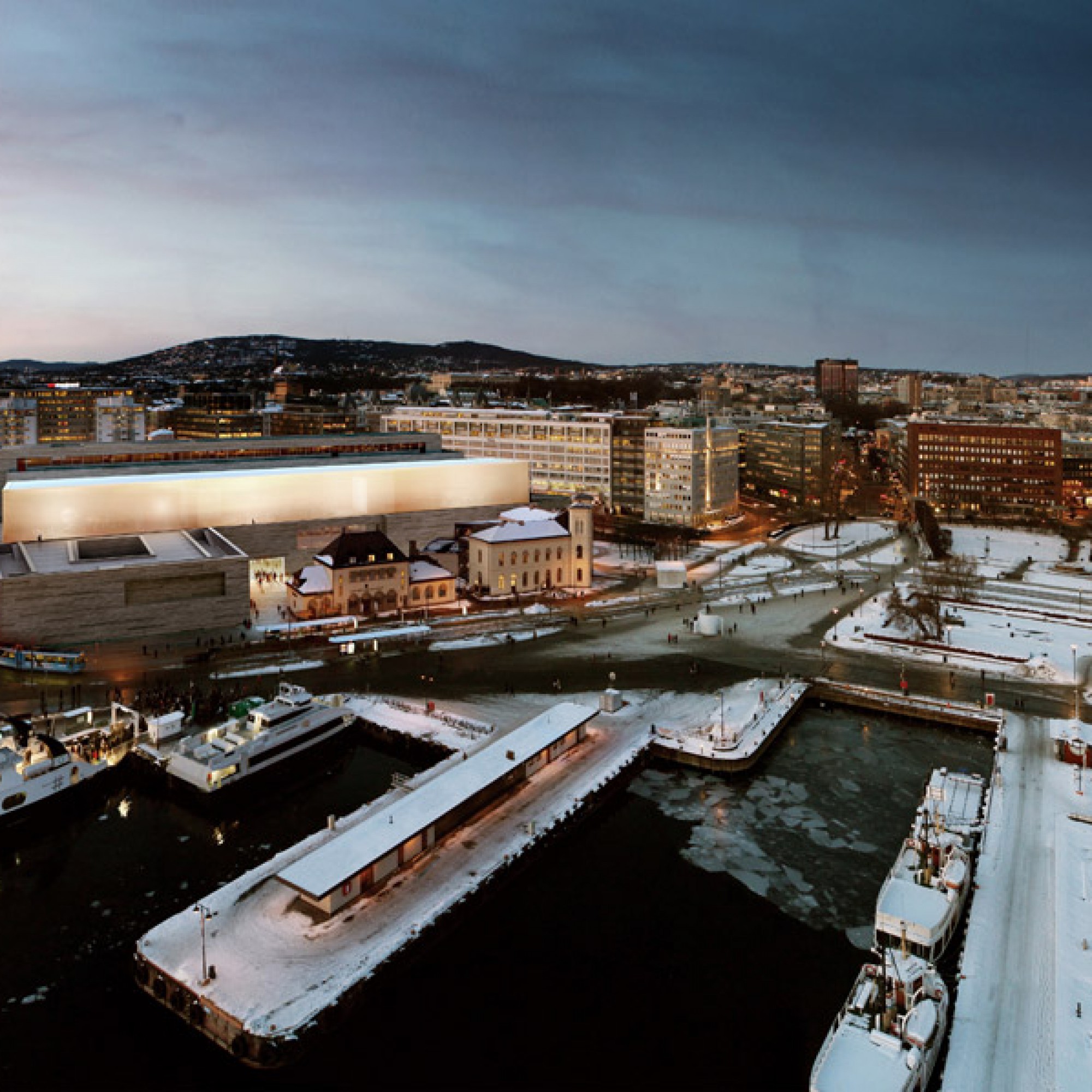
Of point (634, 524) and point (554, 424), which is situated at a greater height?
point (554, 424)

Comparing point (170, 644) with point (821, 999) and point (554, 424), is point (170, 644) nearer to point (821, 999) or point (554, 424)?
point (821, 999)

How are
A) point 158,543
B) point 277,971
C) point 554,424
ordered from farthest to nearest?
point 554,424 → point 158,543 → point 277,971

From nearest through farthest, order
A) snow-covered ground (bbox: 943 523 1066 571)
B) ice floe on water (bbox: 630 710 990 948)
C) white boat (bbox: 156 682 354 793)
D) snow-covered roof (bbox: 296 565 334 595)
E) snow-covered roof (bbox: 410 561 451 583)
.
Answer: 1. ice floe on water (bbox: 630 710 990 948)
2. white boat (bbox: 156 682 354 793)
3. snow-covered roof (bbox: 296 565 334 595)
4. snow-covered roof (bbox: 410 561 451 583)
5. snow-covered ground (bbox: 943 523 1066 571)

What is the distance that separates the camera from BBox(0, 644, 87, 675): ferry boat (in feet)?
141

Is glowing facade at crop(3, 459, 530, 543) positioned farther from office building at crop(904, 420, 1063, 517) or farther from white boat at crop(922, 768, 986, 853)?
office building at crop(904, 420, 1063, 517)

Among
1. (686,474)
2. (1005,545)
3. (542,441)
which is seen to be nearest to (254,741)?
(686,474)

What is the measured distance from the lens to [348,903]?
24203 millimetres

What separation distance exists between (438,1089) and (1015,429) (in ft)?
367

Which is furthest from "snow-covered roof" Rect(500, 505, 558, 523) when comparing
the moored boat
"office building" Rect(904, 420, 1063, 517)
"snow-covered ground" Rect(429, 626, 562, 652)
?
"office building" Rect(904, 420, 1063, 517)

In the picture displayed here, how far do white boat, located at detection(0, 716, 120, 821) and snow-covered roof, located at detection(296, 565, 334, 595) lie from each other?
68.3 feet

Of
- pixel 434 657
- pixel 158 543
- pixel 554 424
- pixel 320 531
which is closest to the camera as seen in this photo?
A: pixel 434 657

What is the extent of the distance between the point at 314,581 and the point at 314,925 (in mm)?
34382

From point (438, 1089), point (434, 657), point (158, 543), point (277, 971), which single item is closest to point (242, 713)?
point (434, 657)

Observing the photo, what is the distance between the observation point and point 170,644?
47938 mm
